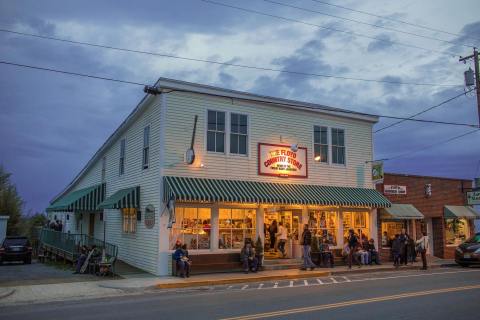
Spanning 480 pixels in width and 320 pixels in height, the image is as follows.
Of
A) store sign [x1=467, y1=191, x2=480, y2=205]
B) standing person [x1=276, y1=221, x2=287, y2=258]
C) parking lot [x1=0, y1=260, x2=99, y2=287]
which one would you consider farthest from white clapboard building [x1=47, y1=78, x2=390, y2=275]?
store sign [x1=467, y1=191, x2=480, y2=205]

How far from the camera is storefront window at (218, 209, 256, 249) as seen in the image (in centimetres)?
1952

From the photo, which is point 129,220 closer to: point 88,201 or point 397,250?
point 88,201

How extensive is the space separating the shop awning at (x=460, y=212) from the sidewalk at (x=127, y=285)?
9.33 meters

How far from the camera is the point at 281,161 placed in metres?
21.2

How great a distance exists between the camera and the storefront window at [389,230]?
24.7 meters

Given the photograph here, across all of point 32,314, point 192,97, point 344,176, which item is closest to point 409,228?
point 344,176

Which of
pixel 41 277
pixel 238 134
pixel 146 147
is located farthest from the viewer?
pixel 146 147

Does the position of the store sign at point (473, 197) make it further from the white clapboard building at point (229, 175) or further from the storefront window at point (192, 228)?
the storefront window at point (192, 228)

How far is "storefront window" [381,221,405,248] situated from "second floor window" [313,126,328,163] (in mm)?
5426

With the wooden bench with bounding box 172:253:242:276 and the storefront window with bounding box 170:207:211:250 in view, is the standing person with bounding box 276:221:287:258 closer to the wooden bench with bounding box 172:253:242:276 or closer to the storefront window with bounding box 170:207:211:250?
the wooden bench with bounding box 172:253:242:276

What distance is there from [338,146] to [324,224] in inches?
157

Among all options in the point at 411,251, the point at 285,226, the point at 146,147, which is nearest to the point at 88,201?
the point at 146,147

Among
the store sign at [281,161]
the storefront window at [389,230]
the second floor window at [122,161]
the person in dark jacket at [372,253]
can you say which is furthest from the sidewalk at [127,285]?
the second floor window at [122,161]

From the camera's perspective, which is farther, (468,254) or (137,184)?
(468,254)
